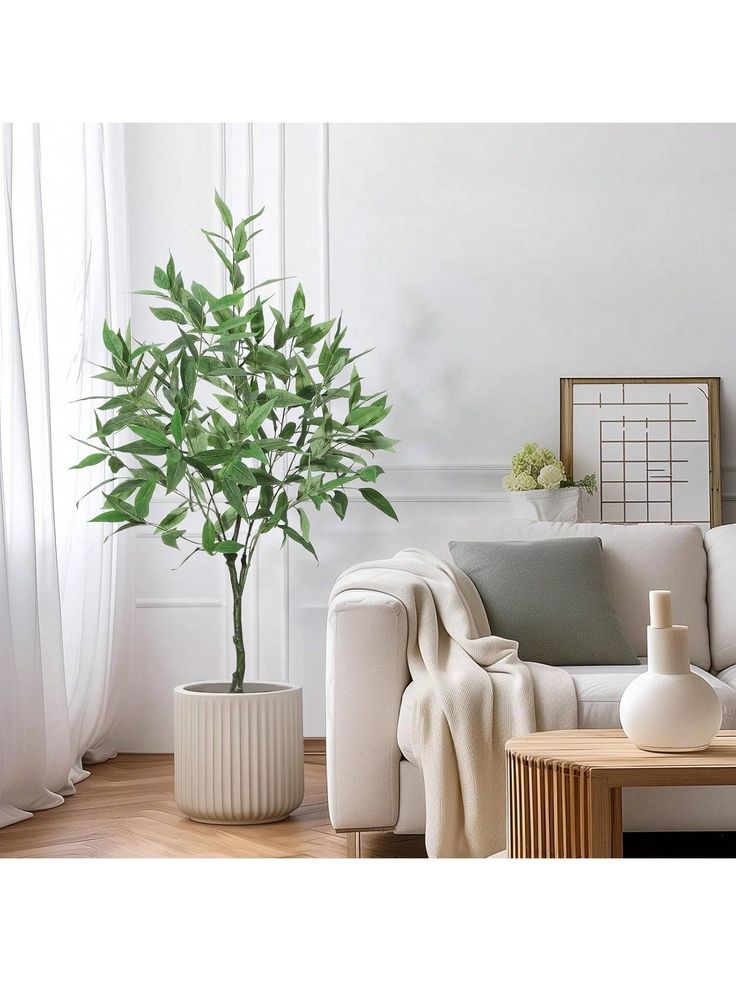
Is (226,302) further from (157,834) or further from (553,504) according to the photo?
Answer: (157,834)

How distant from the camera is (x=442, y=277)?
4219 mm

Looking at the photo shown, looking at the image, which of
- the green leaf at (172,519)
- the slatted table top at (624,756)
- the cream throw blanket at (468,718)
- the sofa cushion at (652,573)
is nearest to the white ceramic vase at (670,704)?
the slatted table top at (624,756)

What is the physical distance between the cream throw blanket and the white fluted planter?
609mm

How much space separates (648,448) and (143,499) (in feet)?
6.54

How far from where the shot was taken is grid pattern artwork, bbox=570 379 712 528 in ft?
13.6

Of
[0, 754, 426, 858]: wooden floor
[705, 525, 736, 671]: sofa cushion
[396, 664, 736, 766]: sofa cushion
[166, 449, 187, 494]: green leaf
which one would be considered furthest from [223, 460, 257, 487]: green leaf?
[705, 525, 736, 671]: sofa cushion

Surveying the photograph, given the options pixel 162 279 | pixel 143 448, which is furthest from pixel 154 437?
pixel 162 279

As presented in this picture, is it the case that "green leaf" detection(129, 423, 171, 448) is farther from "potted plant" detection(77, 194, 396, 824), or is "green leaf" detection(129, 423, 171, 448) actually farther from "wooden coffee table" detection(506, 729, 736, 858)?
"wooden coffee table" detection(506, 729, 736, 858)

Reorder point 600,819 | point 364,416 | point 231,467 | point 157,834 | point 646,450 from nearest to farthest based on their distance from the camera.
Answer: point 600,819 < point 157,834 < point 231,467 < point 364,416 < point 646,450

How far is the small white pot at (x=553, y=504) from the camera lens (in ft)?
13.1
